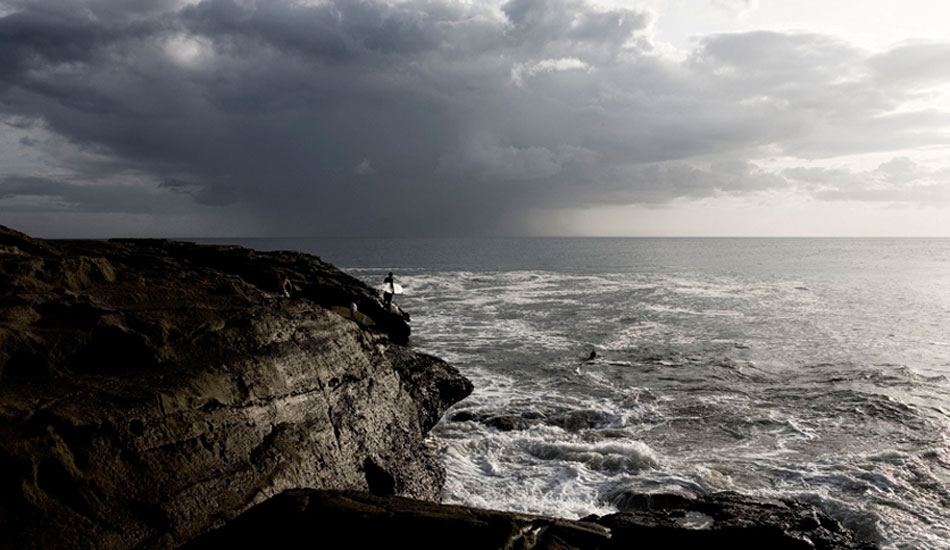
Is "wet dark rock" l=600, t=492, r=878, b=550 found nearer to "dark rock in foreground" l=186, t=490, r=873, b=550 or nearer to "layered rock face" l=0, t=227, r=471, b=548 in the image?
"dark rock in foreground" l=186, t=490, r=873, b=550

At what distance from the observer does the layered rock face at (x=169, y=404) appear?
234 inches

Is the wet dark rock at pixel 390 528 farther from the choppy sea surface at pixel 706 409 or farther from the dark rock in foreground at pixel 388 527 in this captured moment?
the choppy sea surface at pixel 706 409

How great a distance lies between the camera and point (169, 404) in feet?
23.6

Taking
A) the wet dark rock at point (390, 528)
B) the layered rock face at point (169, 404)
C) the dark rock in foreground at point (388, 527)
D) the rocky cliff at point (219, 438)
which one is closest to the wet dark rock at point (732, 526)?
the rocky cliff at point (219, 438)

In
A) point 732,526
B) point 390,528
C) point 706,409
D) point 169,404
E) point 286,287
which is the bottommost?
point 706,409

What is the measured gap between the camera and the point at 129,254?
15.4 meters

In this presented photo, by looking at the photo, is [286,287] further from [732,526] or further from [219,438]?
[732,526]

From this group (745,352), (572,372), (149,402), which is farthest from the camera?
(745,352)

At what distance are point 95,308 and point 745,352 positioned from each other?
79.2ft

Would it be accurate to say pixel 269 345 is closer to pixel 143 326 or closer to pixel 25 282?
pixel 143 326

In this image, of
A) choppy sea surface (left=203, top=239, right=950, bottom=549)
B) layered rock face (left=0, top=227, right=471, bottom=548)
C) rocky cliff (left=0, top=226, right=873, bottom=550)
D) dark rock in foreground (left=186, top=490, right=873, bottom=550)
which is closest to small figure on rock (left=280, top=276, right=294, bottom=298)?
layered rock face (left=0, top=227, right=471, bottom=548)

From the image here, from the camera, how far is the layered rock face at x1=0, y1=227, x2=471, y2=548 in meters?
5.94

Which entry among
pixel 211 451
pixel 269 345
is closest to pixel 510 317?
pixel 269 345

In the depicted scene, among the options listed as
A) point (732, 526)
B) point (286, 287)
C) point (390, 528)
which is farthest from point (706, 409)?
point (286, 287)
